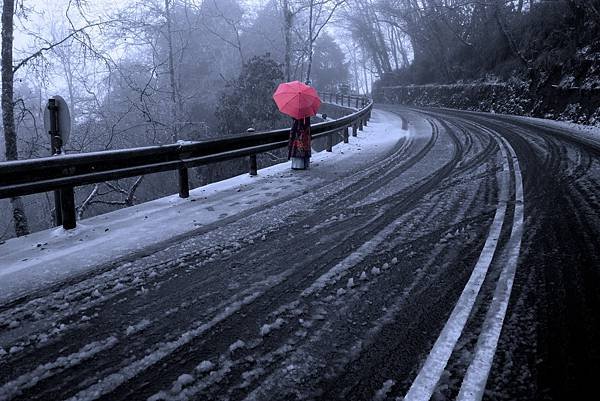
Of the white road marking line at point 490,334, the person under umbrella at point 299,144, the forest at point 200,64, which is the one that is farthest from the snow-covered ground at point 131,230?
the forest at point 200,64

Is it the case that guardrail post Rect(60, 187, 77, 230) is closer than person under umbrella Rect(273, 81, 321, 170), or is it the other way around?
guardrail post Rect(60, 187, 77, 230)

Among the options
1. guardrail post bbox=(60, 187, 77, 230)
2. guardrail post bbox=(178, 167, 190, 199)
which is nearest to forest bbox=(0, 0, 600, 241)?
guardrail post bbox=(178, 167, 190, 199)

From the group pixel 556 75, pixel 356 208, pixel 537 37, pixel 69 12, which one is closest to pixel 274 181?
pixel 356 208

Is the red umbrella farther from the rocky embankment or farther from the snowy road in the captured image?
the rocky embankment

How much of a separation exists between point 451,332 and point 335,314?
0.81m

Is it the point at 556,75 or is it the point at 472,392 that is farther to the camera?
the point at 556,75

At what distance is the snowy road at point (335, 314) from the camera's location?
2.35m

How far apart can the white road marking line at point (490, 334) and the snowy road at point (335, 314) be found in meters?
0.01

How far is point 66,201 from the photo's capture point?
5340mm

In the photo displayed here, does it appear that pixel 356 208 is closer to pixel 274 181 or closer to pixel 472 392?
pixel 274 181

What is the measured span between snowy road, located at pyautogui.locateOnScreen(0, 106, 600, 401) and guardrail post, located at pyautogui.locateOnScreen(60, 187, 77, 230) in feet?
5.25

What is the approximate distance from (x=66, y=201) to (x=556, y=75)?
923 inches

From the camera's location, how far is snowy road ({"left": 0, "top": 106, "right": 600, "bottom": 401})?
235 centimetres

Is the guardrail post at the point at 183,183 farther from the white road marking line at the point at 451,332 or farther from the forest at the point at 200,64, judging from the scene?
the forest at the point at 200,64
